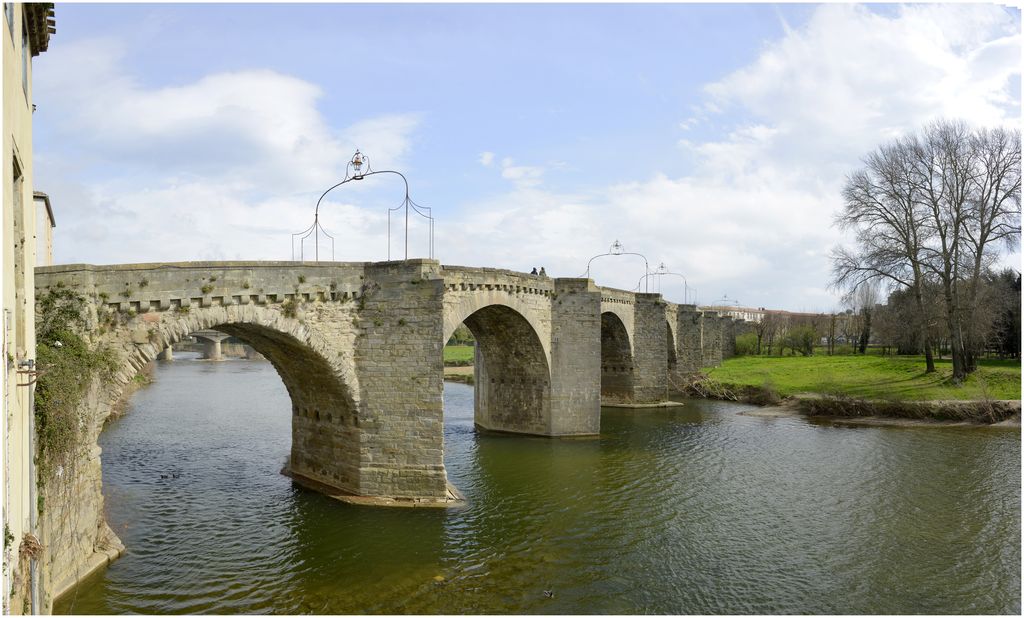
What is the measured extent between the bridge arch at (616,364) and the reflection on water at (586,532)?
1077 cm

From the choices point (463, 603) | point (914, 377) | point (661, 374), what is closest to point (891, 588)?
point (463, 603)

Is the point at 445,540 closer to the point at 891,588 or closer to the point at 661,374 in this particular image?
the point at 891,588

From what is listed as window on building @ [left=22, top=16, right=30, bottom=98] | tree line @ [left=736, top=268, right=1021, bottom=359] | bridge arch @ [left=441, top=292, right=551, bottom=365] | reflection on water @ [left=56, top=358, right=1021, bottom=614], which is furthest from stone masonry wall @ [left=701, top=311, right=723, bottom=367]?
window on building @ [left=22, top=16, right=30, bottom=98]

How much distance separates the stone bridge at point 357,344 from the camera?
40.9 feet

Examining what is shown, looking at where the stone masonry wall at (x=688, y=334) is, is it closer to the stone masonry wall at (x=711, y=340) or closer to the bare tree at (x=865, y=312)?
the stone masonry wall at (x=711, y=340)

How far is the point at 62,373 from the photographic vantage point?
10.9 m

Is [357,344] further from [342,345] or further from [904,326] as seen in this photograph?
[904,326]

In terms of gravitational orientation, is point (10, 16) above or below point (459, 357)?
above

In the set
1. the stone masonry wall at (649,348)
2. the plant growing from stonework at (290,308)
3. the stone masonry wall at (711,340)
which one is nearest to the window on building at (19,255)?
the plant growing from stonework at (290,308)

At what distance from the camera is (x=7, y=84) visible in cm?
757

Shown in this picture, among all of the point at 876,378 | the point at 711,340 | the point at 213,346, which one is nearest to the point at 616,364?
the point at 876,378

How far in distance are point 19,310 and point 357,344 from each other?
8.82 m

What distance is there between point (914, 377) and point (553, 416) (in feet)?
75.7

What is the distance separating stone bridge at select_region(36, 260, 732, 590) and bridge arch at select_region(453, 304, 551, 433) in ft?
0.22
